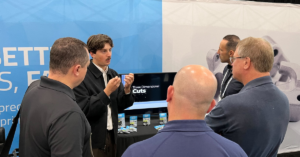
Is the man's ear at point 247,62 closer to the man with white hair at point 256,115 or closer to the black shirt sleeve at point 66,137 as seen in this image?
the man with white hair at point 256,115

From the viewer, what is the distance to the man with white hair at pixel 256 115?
48.3 inches

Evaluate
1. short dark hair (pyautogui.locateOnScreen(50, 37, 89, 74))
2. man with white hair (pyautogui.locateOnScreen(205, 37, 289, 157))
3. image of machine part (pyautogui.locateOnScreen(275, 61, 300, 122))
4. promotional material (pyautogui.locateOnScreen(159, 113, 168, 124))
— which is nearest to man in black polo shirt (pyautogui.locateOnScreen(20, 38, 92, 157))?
short dark hair (pyautogui.locateOnScreen(50, 37, 89, 74))

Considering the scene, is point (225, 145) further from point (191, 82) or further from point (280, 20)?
point (280, 20)

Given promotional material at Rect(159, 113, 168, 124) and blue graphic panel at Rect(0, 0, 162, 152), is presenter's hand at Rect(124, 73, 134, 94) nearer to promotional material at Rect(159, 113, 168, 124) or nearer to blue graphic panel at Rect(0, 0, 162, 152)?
promotional material at Rect(159, 113, 168, 124)

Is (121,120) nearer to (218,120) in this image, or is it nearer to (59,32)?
(59,32)

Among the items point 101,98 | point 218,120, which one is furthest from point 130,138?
point 218,120

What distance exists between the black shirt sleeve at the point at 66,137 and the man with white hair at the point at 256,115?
2.28 ft

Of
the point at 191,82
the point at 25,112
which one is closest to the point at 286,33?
the point at 191,82

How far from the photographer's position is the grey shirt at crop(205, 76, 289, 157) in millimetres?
1227

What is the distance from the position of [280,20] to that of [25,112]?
4.08 m

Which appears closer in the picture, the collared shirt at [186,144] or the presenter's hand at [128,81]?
the collared shirt at [186,144]

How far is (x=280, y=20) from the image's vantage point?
154 inches

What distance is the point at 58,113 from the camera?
1.04 metres

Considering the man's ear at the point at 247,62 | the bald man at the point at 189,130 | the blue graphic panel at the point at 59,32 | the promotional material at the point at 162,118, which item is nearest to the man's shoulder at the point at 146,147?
the bald man at the point at 189,130
